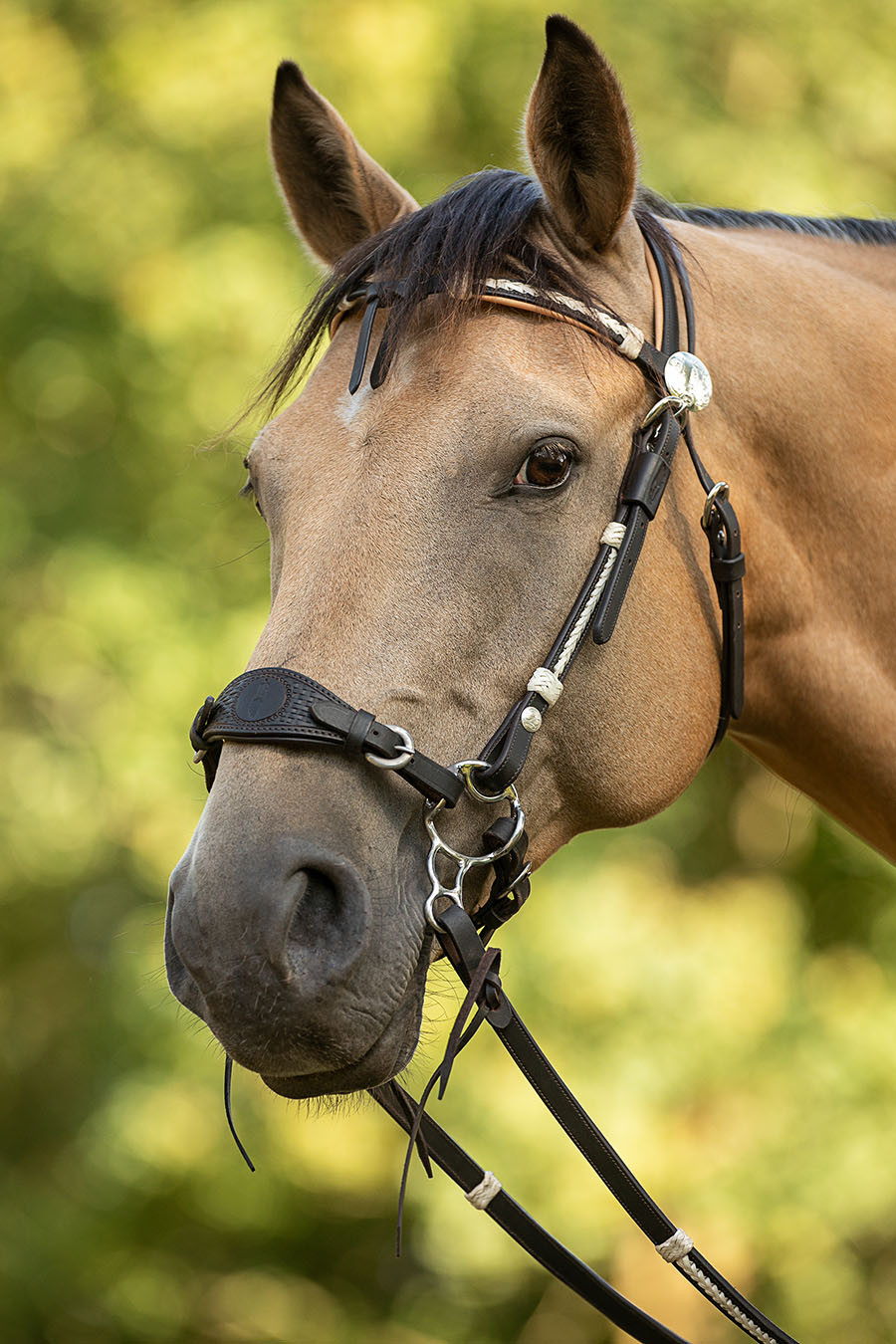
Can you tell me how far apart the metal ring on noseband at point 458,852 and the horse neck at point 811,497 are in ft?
2.51

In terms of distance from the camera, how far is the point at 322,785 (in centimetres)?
194

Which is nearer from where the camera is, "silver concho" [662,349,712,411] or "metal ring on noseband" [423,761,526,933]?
"metal ring on noseband" [423,761,526,933]

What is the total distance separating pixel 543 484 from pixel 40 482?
20.3ft

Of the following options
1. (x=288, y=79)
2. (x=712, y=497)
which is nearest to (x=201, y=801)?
(x=288, y=79)

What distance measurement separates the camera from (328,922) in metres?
1.91

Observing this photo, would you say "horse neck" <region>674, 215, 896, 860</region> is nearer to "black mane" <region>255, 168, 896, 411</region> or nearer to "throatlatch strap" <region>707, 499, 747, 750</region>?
"throatlatch strap" <region>707, 499, 747, 750</region>

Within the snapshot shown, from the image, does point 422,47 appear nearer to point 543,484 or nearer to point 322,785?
point 543,484

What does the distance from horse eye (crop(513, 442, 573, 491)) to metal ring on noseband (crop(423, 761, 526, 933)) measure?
1.76 feet

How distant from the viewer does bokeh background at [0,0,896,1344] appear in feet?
19.7

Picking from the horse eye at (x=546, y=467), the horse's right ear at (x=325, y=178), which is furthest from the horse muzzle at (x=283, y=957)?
the horse's right ear at (x=325, y=178)

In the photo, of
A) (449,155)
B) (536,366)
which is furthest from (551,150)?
(449,155)

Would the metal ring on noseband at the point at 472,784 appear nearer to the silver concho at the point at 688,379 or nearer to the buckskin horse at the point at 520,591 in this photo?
the buckskin horse at the point at 520,591

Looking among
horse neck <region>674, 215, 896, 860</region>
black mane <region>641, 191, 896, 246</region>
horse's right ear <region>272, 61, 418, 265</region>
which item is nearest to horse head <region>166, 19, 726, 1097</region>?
horse neck <region>674, 215, 896, 860</region>

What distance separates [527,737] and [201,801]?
3.97m
